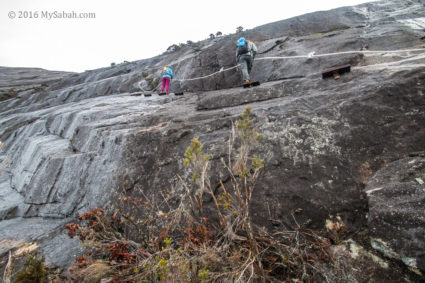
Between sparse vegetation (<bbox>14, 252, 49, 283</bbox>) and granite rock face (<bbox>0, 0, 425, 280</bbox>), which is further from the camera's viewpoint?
granite rock face (<bbox>0, 0, 425, 280</bbox>)

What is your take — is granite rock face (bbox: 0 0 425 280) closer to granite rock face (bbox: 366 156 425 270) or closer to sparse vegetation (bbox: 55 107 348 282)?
granite rock face (bbox: 366 156 425 270)

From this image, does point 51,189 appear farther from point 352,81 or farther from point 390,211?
point 352,81

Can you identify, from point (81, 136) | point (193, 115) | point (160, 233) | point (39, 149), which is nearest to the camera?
point (160, 233)

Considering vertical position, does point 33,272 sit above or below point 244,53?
below

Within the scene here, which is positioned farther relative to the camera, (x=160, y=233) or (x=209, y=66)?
(x=209, y=66)

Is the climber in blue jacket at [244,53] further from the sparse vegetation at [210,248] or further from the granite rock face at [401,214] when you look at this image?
the granite rock face at [401,214]

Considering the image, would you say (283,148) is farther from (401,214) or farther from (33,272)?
(33,272)

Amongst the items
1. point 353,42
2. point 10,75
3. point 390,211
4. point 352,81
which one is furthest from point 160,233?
point 10,75

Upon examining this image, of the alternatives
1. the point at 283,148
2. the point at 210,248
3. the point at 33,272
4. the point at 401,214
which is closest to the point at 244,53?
the point at 283,148

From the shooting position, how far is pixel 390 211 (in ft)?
6.51

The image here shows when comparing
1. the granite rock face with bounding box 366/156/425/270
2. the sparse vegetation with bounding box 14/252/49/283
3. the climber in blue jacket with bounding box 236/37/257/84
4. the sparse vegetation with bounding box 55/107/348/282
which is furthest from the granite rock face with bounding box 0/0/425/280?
the climber in blue jacket with bounding box 236/37/257/84

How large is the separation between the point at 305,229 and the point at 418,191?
1190 mm

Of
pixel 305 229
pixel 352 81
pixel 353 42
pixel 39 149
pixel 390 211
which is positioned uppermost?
pixel 353 42

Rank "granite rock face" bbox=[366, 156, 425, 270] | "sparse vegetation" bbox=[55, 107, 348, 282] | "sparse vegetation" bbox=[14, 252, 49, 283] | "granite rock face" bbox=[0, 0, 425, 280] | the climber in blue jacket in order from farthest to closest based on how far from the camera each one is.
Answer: the climber in blue jacket → "granite rock face" bbox=[0, 0, 425, 280] → "sparse vegetation" bbox=[14, 252, 49, 283] → "sparse vegetation" bbox=[55, 107, 348, 282] → "granite rock face" bbox=[366, 156, 425, 270]
